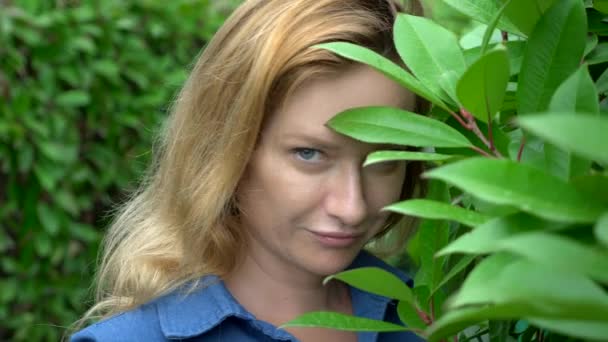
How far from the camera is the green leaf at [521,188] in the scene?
70cm

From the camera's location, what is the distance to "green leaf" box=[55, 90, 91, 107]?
12.4ft

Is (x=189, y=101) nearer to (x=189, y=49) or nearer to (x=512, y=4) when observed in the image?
(x=512, y=4)

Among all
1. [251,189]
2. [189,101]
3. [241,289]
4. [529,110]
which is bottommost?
[241,289]

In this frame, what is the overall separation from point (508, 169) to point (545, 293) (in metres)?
0.14

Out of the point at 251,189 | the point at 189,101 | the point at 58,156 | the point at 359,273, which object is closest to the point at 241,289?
the point at 251,189

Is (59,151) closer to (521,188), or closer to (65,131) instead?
(65,131)

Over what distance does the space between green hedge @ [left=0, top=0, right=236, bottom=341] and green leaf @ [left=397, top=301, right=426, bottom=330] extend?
246cm

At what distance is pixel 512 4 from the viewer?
3.62 ft

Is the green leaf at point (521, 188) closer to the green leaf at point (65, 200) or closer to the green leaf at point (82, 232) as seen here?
the green leaf at point (65, 200)

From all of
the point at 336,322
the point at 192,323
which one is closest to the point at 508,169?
the point at 336,322

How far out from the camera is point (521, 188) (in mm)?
726

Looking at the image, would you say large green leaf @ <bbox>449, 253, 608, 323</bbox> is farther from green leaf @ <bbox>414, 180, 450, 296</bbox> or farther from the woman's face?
the woman's face

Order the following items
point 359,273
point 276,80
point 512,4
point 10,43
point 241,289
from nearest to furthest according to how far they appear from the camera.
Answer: point 359,273 → point 512,4 → point 276,80 → point 241,289 → point 10,43

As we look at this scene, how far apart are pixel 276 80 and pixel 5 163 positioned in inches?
93.8
